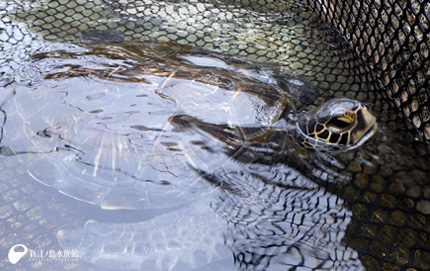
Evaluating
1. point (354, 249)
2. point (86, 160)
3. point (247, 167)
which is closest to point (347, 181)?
point (354, 249)

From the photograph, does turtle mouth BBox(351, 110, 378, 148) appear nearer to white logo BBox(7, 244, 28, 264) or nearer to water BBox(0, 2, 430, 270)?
water BBox(0, 2, 430, 270)

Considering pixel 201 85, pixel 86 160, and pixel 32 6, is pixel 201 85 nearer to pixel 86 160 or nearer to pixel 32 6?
pixel 86 160

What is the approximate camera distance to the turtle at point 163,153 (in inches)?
62.5

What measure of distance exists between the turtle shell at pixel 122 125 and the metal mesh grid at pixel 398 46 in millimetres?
743

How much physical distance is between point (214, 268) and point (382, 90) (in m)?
1.47

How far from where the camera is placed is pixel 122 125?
1668mm

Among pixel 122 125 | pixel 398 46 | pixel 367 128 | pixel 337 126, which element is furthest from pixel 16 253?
pixel 398 46

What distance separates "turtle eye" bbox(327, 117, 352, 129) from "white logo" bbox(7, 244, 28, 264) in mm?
1510

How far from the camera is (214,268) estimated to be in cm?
149

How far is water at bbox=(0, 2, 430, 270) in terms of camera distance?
4.98 ft

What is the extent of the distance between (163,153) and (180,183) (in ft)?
0.51

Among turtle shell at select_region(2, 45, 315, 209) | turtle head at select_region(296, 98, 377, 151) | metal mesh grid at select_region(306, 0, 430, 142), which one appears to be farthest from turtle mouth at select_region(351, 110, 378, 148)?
turtle shell at select_region(2, 45, 315, 209)

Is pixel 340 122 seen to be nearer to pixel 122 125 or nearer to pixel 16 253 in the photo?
pixel 122 125

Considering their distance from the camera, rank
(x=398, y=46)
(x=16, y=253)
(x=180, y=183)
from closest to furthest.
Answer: (x=16, y=253) < (x=180, y=183) < (x=398, y=46)
